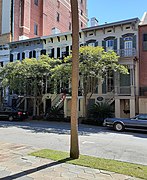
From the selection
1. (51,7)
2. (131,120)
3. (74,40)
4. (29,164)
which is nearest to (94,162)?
(29,164)

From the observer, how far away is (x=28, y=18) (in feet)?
113

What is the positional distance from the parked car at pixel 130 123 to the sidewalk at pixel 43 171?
9.99 m

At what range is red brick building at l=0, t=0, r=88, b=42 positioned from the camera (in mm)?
33281

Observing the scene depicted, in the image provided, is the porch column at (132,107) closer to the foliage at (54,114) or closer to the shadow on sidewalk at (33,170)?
the foliage at (54,114)

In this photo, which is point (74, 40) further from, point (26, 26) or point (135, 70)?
Result: point (26, 26)

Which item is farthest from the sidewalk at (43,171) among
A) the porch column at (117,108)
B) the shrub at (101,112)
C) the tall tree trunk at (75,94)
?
the porch column at (117,108)

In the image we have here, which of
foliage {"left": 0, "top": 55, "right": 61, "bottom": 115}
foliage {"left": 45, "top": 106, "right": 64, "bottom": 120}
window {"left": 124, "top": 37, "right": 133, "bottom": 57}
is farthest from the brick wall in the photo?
foliage {"left": 45, "top": 106, "right": 64, "bottom": 120}

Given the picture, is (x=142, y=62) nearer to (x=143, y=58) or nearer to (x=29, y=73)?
(x=143, y=58)

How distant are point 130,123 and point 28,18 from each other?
25252mm

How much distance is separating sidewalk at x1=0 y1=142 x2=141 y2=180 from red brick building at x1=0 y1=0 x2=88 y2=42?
91.1ft

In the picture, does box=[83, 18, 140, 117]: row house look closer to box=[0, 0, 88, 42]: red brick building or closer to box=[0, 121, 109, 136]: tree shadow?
box=[0, 121, 109, 136]: tree shadow

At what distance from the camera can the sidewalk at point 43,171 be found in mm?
5711

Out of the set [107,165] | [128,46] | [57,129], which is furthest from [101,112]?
[107,165]

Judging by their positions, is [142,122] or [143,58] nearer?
[142,122]
